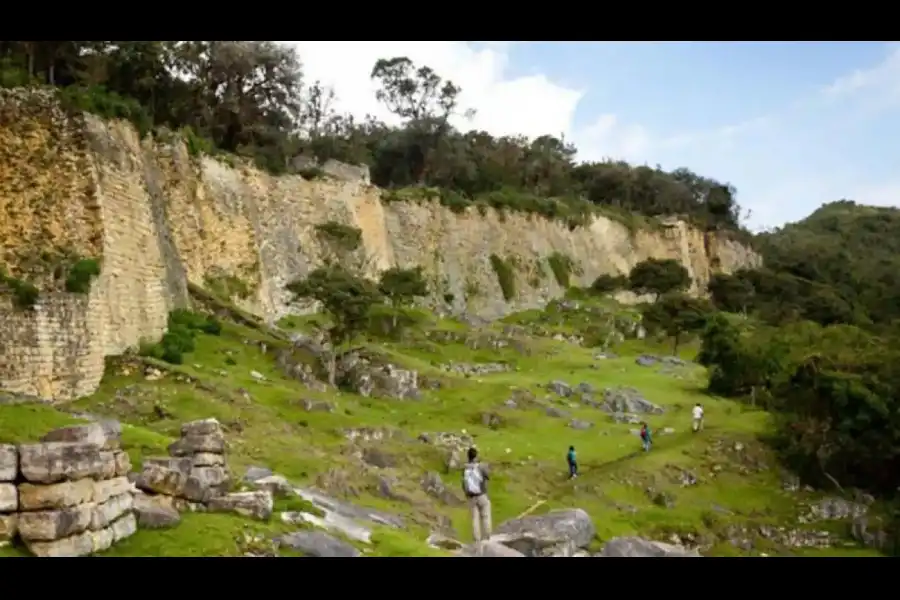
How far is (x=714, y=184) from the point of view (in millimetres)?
107062

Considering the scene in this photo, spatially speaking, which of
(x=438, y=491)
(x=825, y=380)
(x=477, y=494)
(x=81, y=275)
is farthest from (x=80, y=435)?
(x=825, y=380)

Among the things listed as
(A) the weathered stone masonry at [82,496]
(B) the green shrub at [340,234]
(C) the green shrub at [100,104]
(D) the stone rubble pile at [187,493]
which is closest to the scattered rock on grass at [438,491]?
(D) the stone rubble pile at [187,493]

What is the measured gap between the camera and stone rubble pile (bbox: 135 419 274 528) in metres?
9.84

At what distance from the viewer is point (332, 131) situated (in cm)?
7475

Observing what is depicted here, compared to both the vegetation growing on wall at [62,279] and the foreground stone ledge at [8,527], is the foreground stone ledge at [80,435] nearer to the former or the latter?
the foreground stone ledge at [8,527]

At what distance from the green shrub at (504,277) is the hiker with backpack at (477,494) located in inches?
2049

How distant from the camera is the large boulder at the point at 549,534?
1270cm

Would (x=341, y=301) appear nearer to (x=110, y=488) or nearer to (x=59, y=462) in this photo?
(x=110, y=488)

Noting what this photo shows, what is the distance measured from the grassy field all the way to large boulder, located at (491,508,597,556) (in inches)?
35.4

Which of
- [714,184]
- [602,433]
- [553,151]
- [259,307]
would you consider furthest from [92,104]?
[714,184]

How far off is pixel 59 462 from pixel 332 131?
226ft

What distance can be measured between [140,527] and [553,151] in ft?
295
